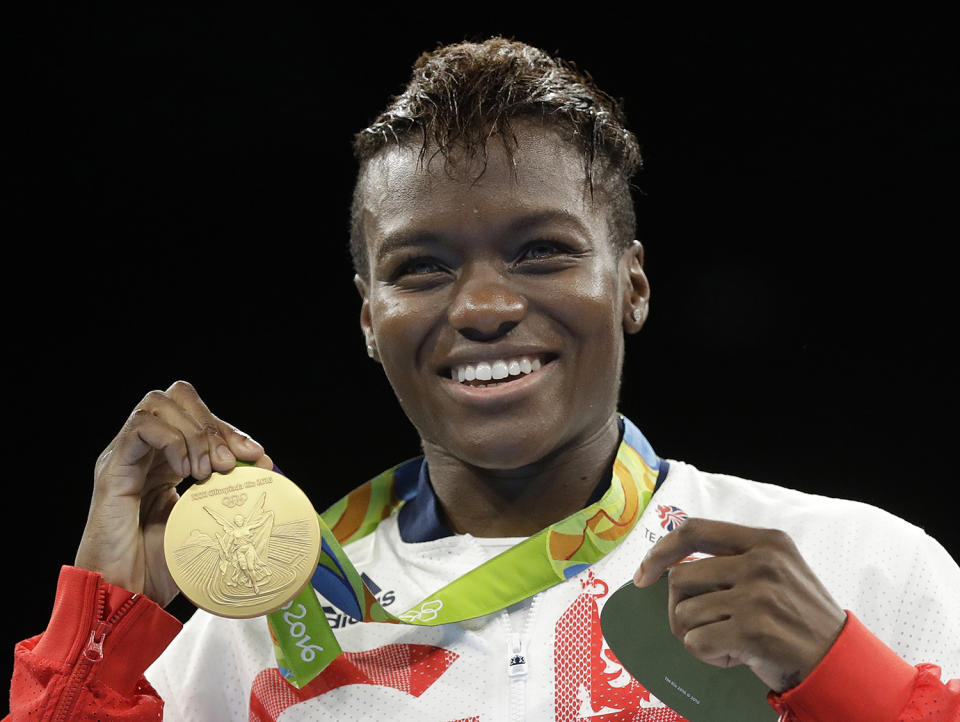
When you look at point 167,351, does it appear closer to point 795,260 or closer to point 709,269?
point 709,269

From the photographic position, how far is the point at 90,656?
2.01 m

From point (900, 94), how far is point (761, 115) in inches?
15.8

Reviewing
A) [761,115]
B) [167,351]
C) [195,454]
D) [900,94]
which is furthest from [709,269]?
[195,454]

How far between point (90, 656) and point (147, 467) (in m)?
0.36

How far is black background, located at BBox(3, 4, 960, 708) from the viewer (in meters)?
3.45

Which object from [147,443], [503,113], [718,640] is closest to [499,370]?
[503,113]

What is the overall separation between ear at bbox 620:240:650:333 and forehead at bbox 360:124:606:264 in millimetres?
171

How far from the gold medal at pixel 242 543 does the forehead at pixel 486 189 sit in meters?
0.61

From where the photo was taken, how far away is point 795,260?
3.53 meters

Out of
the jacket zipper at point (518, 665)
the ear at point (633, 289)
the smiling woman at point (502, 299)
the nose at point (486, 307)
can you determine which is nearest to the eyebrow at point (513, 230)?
the smiling woman at point (502, 299)

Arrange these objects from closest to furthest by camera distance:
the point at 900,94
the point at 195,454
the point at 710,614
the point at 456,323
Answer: the point at 710,614 → the point at 195,454 → the point at 456,323 → the point at 900,94

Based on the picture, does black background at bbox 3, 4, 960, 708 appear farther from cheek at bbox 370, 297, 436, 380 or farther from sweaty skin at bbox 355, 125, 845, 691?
cheek at bbox 370, 297, 436, 380

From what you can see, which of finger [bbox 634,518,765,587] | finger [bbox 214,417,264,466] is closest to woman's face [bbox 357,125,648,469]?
finger [bbox 214,417,264,466]

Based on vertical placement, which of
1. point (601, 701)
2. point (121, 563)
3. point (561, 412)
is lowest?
point (601, 701)
